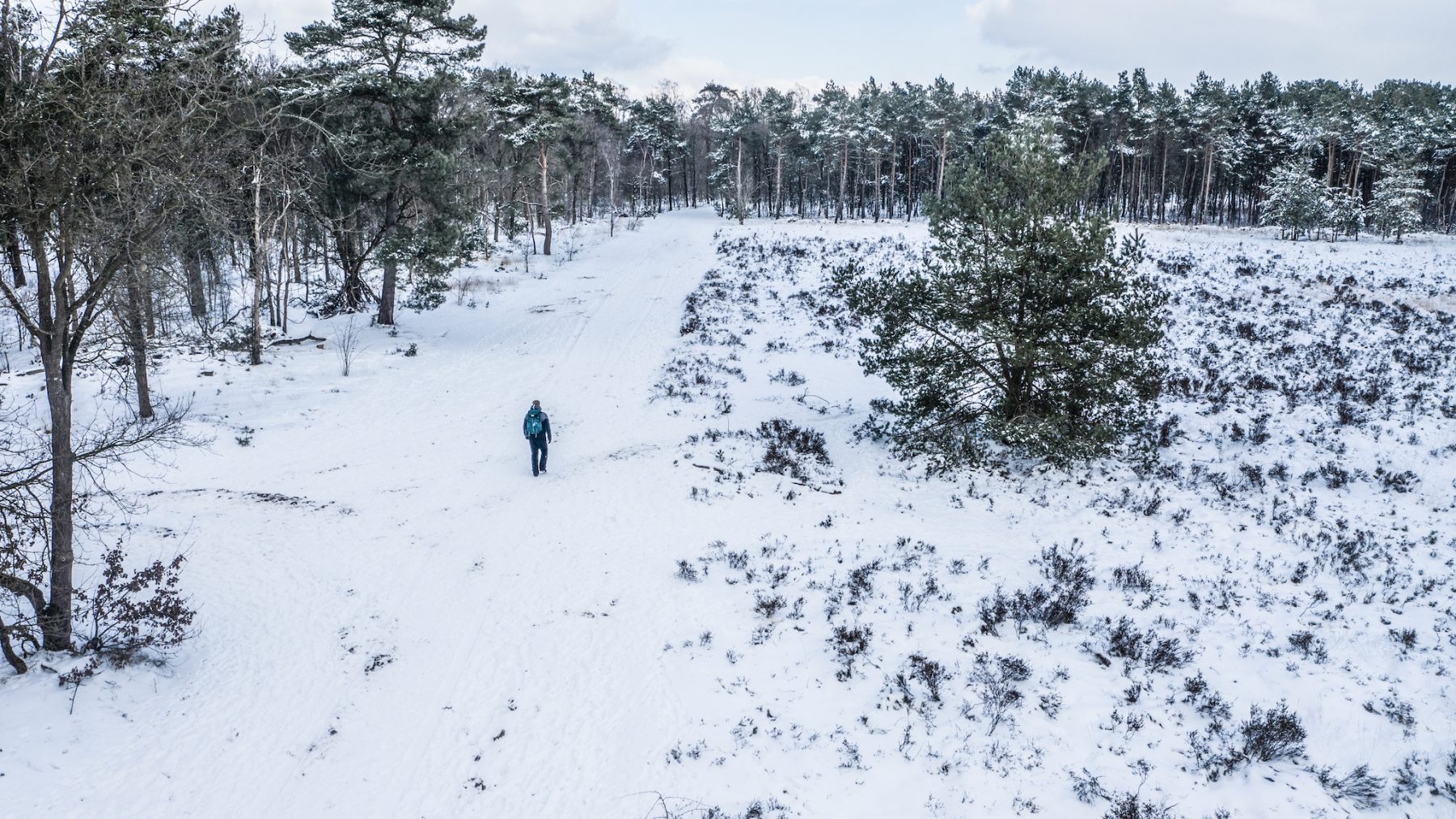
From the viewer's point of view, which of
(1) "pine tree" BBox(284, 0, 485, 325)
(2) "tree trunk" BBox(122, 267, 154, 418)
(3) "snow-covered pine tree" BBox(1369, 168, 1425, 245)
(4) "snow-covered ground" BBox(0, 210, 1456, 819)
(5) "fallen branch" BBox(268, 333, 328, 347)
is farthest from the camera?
Answer: (3) "snow-covered pine tree" BBox(1369, 168, 1425, 245)

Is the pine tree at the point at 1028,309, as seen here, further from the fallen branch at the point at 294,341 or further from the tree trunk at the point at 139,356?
the fallen branch at the point at 294,341

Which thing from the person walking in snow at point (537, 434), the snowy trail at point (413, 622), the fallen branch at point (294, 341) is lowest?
the snowy trail at point (413, 622)

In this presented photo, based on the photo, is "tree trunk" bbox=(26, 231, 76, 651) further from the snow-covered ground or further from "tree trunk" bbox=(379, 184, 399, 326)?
"tree trunk" bbox=(379, 184, 399, 326)

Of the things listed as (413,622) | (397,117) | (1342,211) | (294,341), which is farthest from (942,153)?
(413,622)

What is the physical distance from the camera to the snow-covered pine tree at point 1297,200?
44.9 m

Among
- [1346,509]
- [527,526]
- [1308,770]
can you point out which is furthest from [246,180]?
[1346,509]

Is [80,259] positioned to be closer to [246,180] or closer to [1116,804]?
[1116,804]

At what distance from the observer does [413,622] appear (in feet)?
29.9

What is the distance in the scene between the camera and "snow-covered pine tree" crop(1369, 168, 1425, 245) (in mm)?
42812

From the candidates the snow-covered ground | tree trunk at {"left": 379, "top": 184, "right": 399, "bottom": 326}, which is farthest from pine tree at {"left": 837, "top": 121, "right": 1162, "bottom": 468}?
tree trunk at {"left": 379, "top": 184, "right": 399, "bottom": 326}

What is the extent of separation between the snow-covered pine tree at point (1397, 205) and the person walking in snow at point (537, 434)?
54.5m

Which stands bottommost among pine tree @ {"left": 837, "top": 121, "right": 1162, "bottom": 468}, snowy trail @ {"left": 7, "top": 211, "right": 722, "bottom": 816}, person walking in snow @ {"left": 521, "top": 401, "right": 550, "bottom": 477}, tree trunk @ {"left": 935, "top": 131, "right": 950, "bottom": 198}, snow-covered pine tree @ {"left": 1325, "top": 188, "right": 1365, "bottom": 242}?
snowy trail @ {"left": 7, "top": 211, "right": 722, "bottom": 816}

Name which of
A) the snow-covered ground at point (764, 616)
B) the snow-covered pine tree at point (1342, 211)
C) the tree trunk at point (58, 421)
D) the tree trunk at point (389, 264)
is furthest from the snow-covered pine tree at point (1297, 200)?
the tree trunk at point (58, 421)

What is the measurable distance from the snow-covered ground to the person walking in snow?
0.49 m
